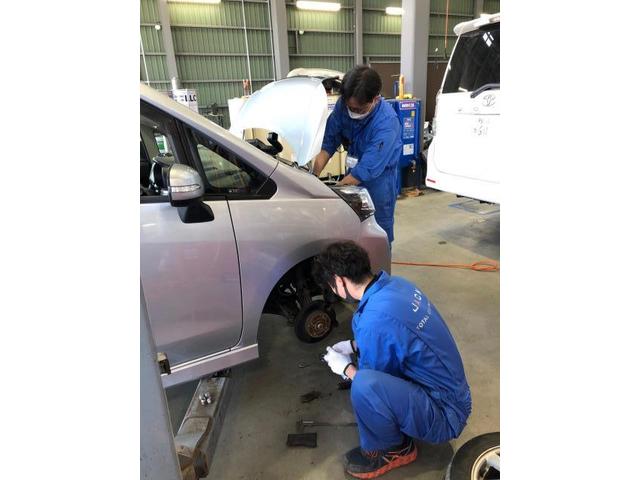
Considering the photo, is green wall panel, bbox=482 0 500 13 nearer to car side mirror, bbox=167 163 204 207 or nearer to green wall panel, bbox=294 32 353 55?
green wall panel, bbox=294 32 353 55

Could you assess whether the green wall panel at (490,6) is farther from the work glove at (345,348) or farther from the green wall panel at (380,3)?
the work glove at (345,348)

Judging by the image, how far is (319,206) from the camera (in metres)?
2.09

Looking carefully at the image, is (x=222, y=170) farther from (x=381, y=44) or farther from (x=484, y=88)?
(x=381, y=44)

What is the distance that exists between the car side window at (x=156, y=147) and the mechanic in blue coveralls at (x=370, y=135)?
4.05ft

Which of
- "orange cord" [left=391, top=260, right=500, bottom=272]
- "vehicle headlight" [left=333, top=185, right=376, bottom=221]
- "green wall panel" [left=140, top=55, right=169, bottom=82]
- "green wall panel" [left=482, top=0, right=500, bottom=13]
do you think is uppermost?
"green wall panel" [left=482, top=0, right=500, bottom=13]

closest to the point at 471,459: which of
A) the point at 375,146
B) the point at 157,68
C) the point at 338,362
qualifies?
the point at 338,362

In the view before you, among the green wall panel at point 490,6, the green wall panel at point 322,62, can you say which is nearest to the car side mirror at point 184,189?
the green wall panel at point 322,62

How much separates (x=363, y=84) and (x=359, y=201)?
0.85 m

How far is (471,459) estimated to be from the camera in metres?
1.54

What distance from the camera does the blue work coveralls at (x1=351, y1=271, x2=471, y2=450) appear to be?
1568mm

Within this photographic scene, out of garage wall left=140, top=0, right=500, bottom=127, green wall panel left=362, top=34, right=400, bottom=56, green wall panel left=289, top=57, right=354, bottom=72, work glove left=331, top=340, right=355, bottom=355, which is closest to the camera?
work glove left=331, top=340, right=355, bottom=355

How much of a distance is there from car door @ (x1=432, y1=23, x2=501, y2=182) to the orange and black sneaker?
259cm

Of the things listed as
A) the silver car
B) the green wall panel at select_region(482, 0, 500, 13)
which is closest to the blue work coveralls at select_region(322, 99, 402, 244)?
the silver car
